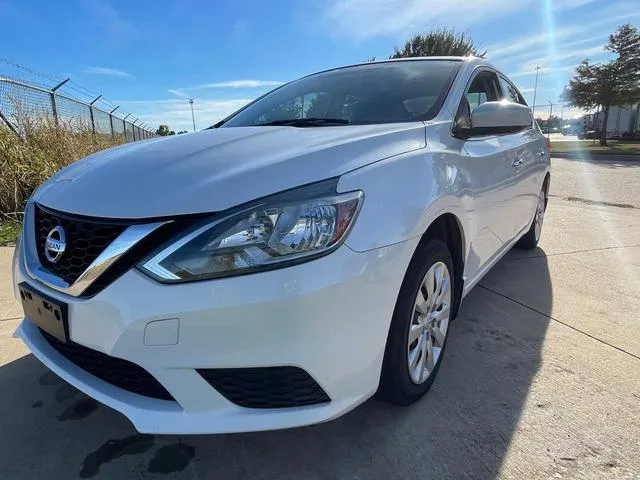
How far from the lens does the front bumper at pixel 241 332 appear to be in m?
1.42

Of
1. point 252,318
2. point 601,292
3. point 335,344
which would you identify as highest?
point 252,318

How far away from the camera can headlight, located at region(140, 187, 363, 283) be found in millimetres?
1439

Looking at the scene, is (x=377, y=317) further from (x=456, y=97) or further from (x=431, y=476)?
(x=456, y=97)

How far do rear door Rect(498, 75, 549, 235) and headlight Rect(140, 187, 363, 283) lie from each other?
1920 mm

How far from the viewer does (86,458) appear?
1.79 m

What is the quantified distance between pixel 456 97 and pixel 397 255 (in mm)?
1262

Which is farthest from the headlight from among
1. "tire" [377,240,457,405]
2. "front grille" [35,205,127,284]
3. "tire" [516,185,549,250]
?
"tire" [516,185,549,250]

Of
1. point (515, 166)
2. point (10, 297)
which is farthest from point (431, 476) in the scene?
point (10, 297)

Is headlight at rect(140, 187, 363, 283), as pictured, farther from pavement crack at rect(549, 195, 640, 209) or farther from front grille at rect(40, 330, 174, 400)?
pavement crack at rect(549, 195, 640, 209)

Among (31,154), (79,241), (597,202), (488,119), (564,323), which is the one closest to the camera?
(79,241)

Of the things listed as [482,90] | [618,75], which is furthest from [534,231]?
[618,75]

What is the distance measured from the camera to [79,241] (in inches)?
64.9

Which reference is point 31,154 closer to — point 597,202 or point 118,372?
point 118,372

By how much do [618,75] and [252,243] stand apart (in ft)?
109
